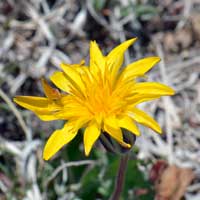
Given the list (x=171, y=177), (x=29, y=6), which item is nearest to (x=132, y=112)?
(x=171, y=177)

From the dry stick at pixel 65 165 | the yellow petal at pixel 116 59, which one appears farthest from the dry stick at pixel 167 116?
the yellow petal at pixel 116 59

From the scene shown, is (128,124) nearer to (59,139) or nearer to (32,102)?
(59,139)

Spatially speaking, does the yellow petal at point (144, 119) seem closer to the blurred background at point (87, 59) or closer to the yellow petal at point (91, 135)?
the yellow petal at point (91, 135)

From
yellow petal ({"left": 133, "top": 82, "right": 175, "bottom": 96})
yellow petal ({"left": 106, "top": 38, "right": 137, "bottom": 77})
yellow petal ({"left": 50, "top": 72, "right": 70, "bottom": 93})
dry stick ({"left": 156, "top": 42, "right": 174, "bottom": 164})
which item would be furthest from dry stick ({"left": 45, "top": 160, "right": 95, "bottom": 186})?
yellow petal ({"left": 133, "top": 82, "right": 175, "bottom": 96})

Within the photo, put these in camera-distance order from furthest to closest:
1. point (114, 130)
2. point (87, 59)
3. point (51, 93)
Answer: point (87, 59) < point (51, 93) < point (114, 130)

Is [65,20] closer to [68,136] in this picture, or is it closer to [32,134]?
[32,134]

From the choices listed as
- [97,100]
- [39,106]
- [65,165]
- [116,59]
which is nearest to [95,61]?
[116,59]
